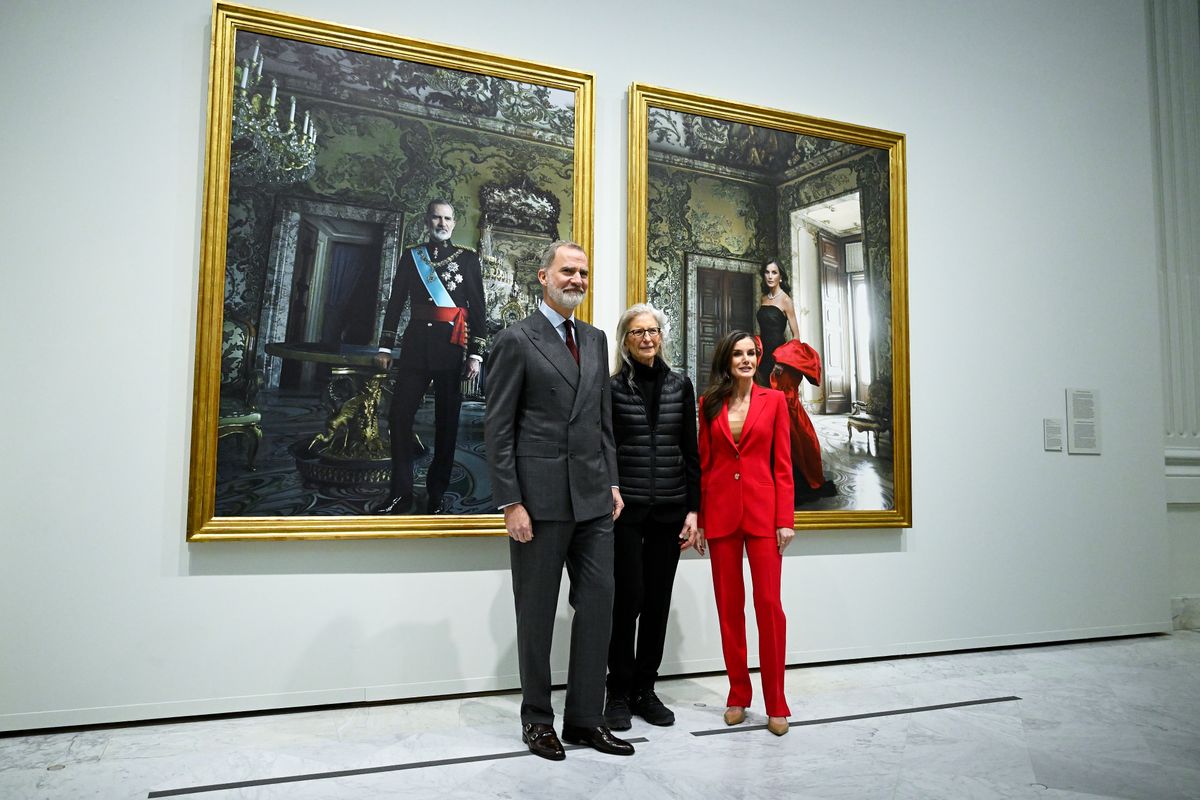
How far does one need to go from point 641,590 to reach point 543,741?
772mm

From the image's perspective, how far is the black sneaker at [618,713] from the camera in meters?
3.41

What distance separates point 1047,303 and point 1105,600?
2076mm

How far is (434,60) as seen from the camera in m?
4.09

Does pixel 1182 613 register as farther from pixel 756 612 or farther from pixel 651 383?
pixel 651 383

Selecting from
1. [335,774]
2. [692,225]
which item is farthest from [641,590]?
[692,225]

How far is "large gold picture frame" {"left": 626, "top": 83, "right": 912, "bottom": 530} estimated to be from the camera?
450cm

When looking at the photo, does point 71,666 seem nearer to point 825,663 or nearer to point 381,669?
point 381,669

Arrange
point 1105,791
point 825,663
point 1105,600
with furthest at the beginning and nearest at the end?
point 1105,600
point 825,663
point 1105,791

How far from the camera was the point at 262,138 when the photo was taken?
12.4ft

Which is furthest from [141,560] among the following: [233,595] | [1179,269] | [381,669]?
[1179,269]

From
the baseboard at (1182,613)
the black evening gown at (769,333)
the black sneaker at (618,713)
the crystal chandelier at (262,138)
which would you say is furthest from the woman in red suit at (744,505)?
the baseboard at (1182,613)

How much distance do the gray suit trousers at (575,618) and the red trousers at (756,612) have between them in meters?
0.64

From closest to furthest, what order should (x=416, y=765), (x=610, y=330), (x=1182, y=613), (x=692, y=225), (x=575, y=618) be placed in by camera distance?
1. (x=416, y=765)
2. (x=575, y=618)
3. (x=610, y=330)
4. (x=692, y=225)
5. (x=1182, y=613)

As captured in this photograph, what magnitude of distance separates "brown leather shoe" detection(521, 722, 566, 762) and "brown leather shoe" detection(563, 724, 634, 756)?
3.0 inches
